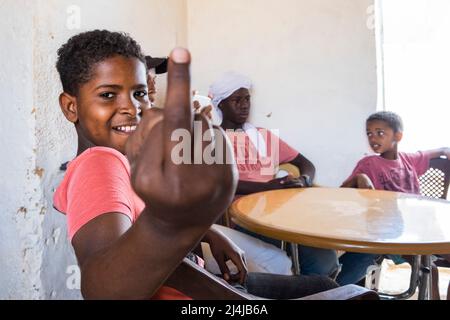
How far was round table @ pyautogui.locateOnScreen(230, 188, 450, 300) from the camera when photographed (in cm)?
108

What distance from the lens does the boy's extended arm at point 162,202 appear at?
329 mm

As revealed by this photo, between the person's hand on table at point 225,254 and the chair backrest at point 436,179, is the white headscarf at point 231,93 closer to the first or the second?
the chair backrest at point 436,179

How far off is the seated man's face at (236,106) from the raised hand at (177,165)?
2.01 metres

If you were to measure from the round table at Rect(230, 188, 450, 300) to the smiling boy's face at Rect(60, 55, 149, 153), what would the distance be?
64 centimetres

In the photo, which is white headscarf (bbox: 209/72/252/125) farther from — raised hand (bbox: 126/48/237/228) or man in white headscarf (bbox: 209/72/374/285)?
raised hand (bbox: 126/48/237/228)

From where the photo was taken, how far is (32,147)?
117 cm

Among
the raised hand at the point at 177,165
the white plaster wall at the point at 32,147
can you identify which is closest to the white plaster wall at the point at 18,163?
the white plaster wall at the point at 32,147

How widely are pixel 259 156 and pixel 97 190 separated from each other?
1.88m

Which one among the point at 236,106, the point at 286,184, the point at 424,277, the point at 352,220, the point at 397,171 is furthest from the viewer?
the point at 236,106

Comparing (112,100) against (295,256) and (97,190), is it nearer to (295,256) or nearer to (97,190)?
(97,190)

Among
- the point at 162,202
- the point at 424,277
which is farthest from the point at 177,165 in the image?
the point at 424,277

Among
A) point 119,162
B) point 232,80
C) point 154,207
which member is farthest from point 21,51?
point 232,80

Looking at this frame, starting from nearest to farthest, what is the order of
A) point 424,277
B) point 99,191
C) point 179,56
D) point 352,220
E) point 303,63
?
point 179,56, point 99,191, point 352,220, point 424,277, point 303,63

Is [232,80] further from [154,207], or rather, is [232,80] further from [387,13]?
[154,207]
